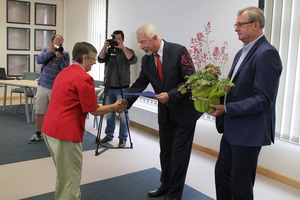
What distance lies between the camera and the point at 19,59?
8281 mm

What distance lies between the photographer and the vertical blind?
9.86 feet

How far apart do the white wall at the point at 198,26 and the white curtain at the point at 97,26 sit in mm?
986

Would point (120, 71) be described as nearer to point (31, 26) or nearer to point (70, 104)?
point (70, 104)

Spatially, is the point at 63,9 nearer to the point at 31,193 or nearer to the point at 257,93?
the point at 31,193

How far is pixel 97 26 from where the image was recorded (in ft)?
22.5

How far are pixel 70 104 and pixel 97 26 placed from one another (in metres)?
5.30

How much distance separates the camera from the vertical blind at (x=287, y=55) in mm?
3006

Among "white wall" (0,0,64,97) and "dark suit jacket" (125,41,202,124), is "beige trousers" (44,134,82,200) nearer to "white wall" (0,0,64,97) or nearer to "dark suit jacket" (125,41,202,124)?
"dark suit jacket" (125,41,202,124)

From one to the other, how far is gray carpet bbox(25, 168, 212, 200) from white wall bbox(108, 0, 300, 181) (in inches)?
44.0

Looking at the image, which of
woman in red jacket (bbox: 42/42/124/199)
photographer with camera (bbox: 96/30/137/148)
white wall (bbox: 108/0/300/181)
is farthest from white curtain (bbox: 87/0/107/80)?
woman in red jacket (bbox: 42/42/124/199)

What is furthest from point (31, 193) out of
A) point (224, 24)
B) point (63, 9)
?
point (63, 9)

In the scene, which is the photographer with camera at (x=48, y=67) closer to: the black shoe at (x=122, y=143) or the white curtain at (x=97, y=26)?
the black shoe at (x=122, y=143)

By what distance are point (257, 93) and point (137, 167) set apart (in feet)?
7.14

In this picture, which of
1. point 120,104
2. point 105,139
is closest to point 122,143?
point 105,139
